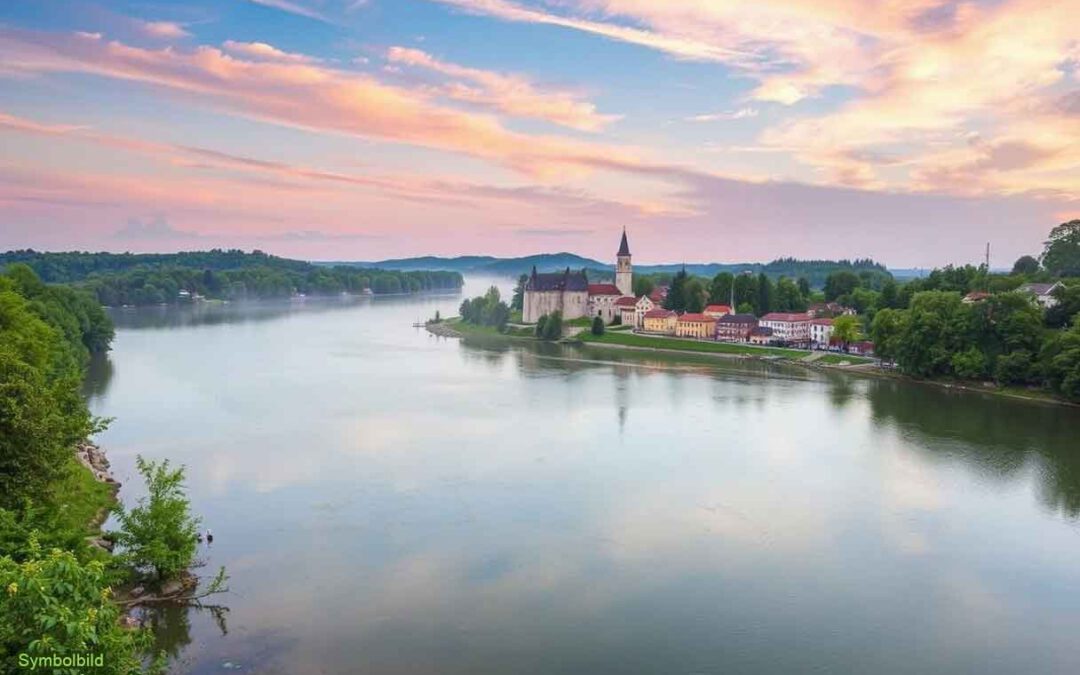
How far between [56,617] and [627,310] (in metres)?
49.7

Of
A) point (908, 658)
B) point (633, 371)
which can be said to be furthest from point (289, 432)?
point (633, 371)

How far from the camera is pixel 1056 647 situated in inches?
389

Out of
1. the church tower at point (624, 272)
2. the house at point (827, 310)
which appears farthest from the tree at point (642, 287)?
Result: the house at point (827, 310)

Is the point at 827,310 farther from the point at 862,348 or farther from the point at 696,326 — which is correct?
the point at 862,348

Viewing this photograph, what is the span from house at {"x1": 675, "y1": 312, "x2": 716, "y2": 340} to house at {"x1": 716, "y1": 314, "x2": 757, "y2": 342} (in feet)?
1.75

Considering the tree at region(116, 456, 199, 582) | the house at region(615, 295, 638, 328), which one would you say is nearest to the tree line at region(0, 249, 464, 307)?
the house at region(615, 295, 638, 328)

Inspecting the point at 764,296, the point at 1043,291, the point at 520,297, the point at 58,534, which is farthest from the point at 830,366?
the point at 58,534

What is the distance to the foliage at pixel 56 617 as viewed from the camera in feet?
15.4

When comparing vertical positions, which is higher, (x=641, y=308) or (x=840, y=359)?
(x=641, y=308)

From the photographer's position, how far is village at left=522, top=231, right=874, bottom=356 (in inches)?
1688

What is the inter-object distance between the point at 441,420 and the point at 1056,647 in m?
16.2

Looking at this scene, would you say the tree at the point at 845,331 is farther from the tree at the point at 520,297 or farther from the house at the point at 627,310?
the tree at the point at 520,297

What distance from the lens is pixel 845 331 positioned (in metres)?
39.7

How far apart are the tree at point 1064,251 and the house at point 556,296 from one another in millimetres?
28183
